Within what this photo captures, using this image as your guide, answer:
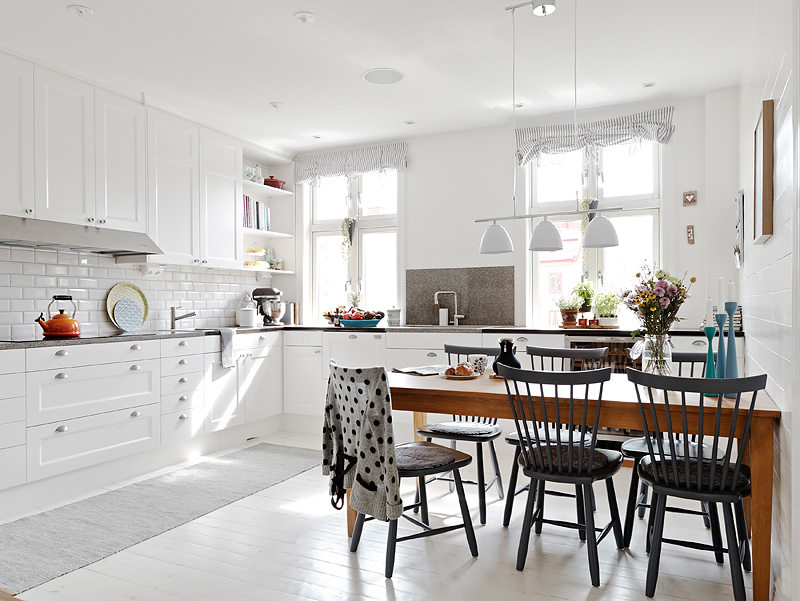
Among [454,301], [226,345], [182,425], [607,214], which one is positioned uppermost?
[607,214]

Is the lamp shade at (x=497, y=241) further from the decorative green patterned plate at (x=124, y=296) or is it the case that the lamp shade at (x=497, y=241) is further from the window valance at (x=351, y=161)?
the decorative green patterned plate at (x=124, y=296)

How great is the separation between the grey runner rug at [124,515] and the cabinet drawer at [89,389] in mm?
525

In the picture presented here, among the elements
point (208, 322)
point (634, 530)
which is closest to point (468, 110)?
point (208, 322)

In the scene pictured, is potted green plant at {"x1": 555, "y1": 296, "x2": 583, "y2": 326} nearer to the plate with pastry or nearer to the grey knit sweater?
the plate with pastry

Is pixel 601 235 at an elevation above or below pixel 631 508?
above

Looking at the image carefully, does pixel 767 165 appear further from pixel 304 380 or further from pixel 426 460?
pixel 304 380

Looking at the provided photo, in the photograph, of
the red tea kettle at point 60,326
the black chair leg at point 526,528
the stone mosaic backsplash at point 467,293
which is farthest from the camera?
the stone mosaic backsplash at point 467,293

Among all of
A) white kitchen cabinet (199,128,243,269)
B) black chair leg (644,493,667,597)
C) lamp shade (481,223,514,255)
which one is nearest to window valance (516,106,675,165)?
lamp shade (481,223,514,255)

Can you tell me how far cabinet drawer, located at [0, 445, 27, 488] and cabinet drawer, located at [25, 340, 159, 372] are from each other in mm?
446

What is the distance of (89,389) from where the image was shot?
3734 millimetres

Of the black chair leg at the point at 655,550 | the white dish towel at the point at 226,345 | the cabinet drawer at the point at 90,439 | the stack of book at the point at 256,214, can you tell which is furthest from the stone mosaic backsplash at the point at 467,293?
the black chair leg at the point at 655,550

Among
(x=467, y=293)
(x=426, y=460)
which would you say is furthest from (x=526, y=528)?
(x=467, y=293)

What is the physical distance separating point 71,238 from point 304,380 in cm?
228

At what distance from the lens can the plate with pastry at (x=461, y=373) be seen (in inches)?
123
